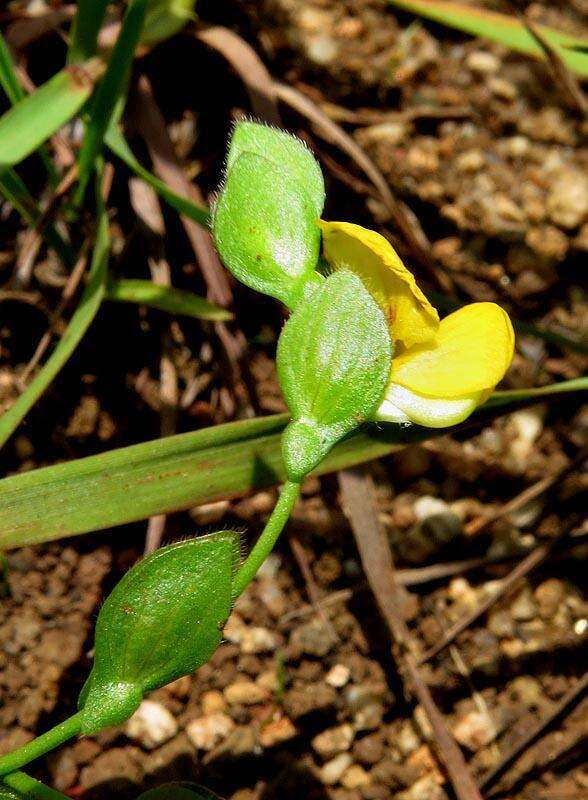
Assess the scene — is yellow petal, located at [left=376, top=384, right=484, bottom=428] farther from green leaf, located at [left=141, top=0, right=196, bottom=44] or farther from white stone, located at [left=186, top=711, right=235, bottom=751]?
green leaf, located at [left=141, top=0, right=196, bottom=44]

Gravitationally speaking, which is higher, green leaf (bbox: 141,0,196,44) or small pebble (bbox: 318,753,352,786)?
green leaf (bbox: 141,0,196,44)

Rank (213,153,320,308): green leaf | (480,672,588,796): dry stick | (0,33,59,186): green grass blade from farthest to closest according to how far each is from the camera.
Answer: (480,672,588,796): dry stick, (0,33,59,186): green grass blade, (213,153,320,308): green leaf

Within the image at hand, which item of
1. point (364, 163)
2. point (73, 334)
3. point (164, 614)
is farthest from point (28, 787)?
point (364, 163)

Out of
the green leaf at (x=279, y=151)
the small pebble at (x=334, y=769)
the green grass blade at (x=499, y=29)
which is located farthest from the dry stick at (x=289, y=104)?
the small pebble at (x=334, y=769)

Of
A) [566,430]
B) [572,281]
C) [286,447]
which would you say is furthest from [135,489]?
[572,281]

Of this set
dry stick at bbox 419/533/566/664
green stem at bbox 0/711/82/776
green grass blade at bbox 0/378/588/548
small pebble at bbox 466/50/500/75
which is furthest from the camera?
small pebble at bbox 466/50/500/75

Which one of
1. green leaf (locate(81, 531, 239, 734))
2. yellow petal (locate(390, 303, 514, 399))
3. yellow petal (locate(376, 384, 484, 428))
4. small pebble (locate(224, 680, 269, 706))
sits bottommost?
small pebble (locate(224, 680, 269, 706))

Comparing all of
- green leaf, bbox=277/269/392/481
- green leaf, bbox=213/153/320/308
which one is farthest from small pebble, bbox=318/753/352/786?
green leaf, bbox=213/153/320/308
